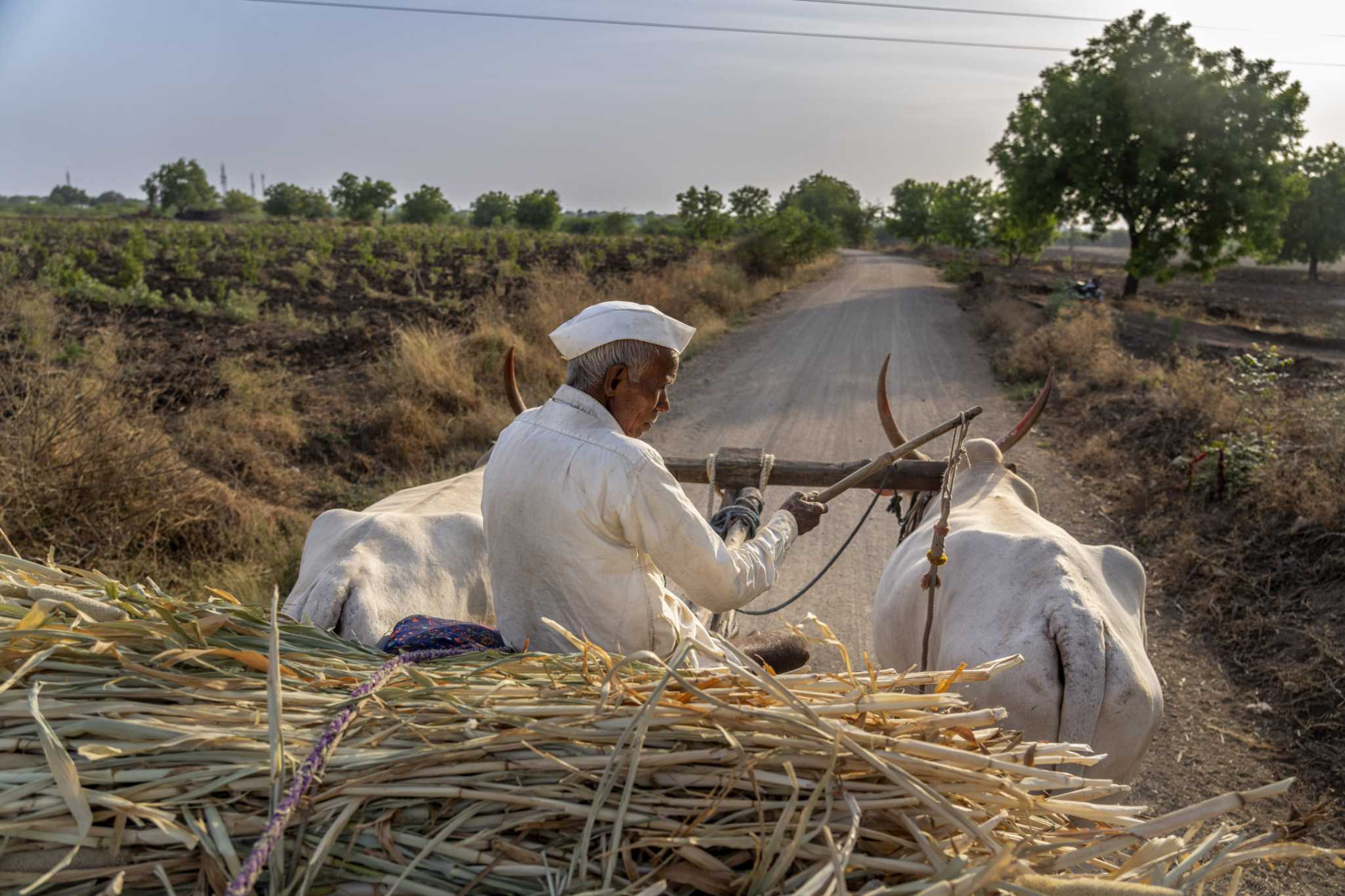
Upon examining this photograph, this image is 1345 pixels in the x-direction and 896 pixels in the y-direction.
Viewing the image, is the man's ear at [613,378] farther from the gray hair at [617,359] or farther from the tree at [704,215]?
the tree at [704,215]

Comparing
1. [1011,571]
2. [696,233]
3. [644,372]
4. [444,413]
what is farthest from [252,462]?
[696,233]

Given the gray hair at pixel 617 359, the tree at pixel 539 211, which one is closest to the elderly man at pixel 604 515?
the gray hair at pixel 617 359

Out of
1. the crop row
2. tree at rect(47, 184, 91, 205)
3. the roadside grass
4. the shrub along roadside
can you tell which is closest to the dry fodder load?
the roadside grass

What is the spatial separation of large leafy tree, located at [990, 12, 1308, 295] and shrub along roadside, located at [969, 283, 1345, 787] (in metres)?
12.1

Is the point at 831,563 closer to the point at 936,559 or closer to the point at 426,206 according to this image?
the point at 936,559

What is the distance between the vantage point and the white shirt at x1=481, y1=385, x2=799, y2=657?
220cm

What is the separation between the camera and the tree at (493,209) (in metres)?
67.2

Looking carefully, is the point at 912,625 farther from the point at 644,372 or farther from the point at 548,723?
the point at 548,723

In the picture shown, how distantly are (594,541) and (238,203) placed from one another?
72459 millimetres

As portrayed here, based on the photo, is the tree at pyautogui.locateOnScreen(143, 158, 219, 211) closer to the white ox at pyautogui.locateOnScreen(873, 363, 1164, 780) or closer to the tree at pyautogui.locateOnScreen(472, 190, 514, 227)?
the tree at pyautogui.locateOnScreen(472, 190, 514, 227)

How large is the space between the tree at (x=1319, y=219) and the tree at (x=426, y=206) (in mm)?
54360

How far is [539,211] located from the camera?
205ft

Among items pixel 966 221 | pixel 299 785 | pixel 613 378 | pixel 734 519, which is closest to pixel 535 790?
pixel 299 785

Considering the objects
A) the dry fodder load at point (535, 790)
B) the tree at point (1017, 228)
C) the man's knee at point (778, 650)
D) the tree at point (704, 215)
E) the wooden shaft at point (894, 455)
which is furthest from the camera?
the tree at point (704, 215)
